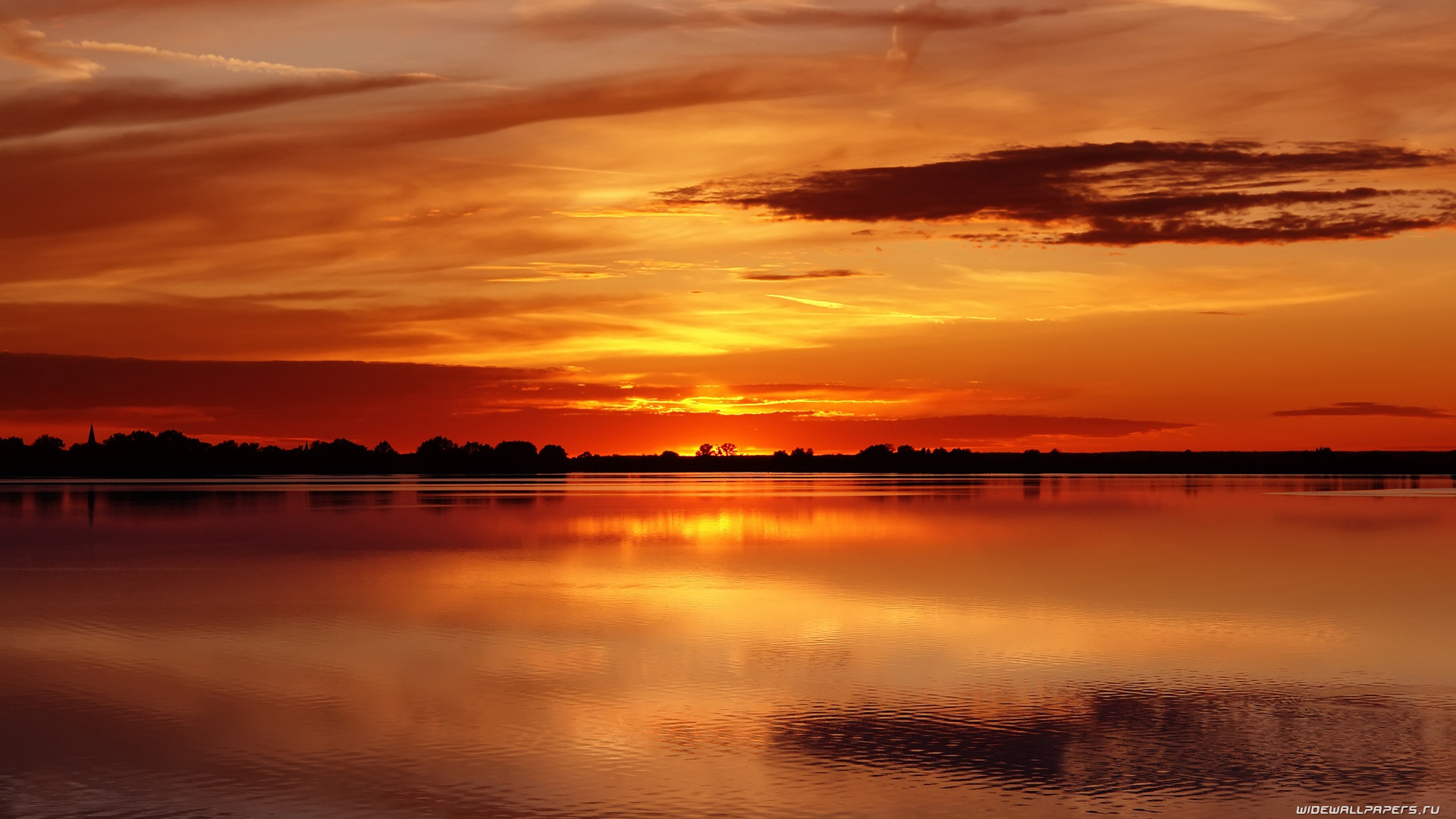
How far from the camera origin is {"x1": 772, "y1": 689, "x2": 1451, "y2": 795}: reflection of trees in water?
13.1 meters

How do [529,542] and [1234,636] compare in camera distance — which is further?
[529,542]

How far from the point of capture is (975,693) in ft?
56.4


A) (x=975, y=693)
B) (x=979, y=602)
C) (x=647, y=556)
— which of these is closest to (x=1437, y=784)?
(x=975, y=693)

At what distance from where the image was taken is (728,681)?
18.3 m

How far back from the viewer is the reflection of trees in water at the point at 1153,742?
13.1m

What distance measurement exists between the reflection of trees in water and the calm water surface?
0.06 m

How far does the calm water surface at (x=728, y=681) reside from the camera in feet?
42.3

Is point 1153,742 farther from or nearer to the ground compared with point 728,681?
nearer to the ground

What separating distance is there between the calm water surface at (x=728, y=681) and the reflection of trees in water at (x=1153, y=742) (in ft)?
0.20

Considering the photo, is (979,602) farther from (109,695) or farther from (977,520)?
(977,520)

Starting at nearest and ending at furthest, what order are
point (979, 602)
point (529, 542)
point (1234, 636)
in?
point (1234, 636)
point (979, 602)
point (529, 542)

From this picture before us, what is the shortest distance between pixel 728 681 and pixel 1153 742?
5924mm

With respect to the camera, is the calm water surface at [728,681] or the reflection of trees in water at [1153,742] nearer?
the calm water surface at [728,681]

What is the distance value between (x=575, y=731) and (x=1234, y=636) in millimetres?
12042
